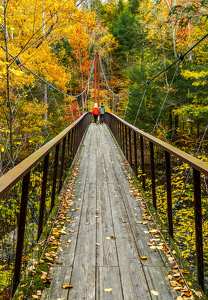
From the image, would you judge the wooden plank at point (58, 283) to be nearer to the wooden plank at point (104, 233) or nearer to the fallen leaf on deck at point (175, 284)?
the wooden plank at point (104, 233)

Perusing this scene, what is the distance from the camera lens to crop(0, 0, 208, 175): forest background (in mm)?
6281

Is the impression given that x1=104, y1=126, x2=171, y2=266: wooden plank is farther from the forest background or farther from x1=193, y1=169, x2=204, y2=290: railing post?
the forest background

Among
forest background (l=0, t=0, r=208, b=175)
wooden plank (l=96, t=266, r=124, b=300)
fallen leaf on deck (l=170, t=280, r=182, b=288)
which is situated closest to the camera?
wooden plank (l=96, t=266, r=124, b=300)

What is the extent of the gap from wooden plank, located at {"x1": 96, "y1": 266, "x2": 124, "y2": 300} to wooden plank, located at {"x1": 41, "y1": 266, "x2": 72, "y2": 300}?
24 centimetres

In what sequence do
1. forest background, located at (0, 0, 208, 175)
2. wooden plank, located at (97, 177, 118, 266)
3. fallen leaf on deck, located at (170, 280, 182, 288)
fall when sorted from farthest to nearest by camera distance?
forest background, located at (0, 0, 208, 175)
wooden plank, located at (97, 177, 118, 266)
fallen leaf on deck, located at (170, 280, 182, 288)

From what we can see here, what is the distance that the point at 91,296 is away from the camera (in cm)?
176

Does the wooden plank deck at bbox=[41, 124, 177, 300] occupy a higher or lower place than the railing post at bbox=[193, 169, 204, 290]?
lower

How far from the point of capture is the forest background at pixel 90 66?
6.28 m

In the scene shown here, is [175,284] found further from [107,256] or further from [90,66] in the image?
[90,66]

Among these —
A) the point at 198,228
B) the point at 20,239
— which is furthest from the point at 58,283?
the point at 198,228

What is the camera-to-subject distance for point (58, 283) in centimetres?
190

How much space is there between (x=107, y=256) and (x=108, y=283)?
0.37 m

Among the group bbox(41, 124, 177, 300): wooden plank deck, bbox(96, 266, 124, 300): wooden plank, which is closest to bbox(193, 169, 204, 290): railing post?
bbox(41, 124, 177, 300): wooden plank deck

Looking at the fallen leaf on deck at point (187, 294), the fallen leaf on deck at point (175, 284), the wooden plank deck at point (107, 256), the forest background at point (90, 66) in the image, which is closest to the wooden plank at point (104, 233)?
the wooden plank deck at point (107, 256)
